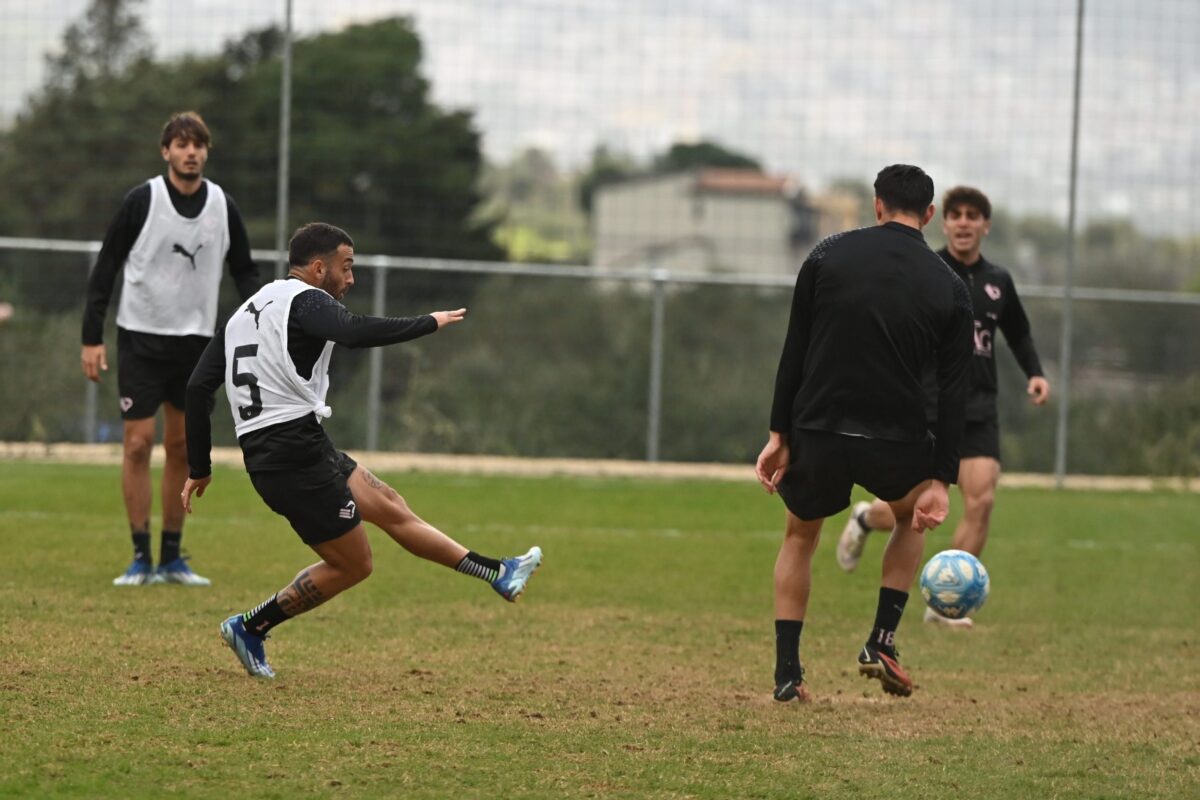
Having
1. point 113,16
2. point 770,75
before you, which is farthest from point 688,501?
point 113,16

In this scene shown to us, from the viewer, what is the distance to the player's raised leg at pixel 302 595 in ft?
21.5

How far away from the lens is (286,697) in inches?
244

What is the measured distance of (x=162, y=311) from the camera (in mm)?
8961

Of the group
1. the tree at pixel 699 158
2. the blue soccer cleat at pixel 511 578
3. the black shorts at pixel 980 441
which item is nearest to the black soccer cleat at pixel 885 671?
the blue soccer cleat at pixel 511 578

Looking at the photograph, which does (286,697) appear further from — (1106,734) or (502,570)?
(1106,734)

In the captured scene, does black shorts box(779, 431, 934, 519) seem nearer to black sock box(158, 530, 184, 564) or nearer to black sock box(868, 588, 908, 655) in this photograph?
black sock box(868, 588, 908, 655)

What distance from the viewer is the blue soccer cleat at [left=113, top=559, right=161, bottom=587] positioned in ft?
29.0

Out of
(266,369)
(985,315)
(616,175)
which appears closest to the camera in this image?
(266,369)

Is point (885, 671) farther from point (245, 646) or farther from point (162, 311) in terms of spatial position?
point (162, 311)

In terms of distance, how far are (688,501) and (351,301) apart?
505 centimetres

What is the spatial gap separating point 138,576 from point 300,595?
2.61 meters

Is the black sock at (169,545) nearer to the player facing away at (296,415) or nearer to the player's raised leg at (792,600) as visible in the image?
the player facing away at (296,415)

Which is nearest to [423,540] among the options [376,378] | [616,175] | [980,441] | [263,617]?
[263,617]

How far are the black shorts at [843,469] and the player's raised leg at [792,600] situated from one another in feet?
0.43
